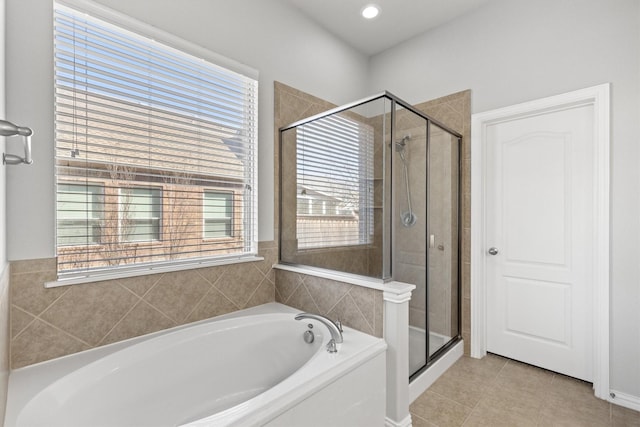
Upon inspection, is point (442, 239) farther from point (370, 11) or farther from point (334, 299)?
point (370, 11)

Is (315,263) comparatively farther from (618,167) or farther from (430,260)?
(618,167)

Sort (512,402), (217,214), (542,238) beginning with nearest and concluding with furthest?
(512,402) < (217,214) < (542,238)

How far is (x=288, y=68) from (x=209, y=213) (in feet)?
4.42

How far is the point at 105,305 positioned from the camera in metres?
1.56

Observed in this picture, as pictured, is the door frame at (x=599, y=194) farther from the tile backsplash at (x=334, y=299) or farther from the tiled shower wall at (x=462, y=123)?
the tile backsplash at (x=334, y=299)

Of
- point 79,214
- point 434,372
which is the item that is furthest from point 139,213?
point 434,372

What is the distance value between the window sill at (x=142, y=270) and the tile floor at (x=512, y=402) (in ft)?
4.94

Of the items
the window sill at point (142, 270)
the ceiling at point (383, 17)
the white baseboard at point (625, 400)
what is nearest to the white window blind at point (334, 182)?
the window sill at point (142, 270)

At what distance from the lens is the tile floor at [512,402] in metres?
1.73

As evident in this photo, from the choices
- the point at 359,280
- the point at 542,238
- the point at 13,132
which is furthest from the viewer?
the point at 542,238

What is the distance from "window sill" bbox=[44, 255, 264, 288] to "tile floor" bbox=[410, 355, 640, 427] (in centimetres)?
151

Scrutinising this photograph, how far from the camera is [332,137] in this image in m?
2.15

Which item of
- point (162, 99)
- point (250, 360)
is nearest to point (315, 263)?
point (250, 360)

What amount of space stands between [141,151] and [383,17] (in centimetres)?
226
